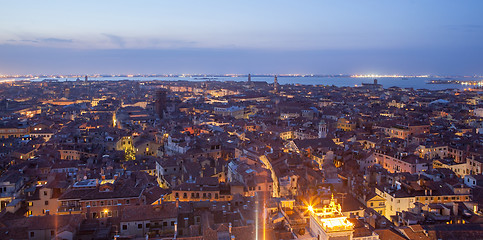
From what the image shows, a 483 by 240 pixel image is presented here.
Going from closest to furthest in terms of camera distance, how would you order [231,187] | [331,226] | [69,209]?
[331,226], [69,209], [231,187]

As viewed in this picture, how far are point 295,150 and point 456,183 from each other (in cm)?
Answer: 1646

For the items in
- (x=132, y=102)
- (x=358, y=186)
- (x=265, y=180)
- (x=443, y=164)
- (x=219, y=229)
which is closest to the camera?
(x=219, y=229)

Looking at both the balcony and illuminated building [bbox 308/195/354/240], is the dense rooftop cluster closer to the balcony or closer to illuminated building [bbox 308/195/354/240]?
the balcony

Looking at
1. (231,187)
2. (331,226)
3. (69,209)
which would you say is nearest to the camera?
(331,226)

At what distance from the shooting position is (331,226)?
14.2m

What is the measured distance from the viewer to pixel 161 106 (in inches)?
3172

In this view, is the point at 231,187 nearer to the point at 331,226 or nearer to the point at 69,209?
the point at 69,209

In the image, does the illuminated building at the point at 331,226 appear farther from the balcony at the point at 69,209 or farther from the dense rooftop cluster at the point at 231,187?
the balcony at the point at 69,209

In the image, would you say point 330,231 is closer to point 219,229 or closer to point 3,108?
point 219,229

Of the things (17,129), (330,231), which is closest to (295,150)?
(330,231)

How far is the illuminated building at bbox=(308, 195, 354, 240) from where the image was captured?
45.9 ft

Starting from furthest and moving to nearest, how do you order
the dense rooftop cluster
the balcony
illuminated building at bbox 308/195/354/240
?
the balcony
the dense rooftop cluster
illuminated building at bbox 308/195/354/240

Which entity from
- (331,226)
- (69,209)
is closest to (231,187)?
(69,209)

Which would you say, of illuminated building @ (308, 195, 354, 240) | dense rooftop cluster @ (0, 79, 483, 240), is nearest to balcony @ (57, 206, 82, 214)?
dense rooftop cluster @ (0, 79, 483, 240)
